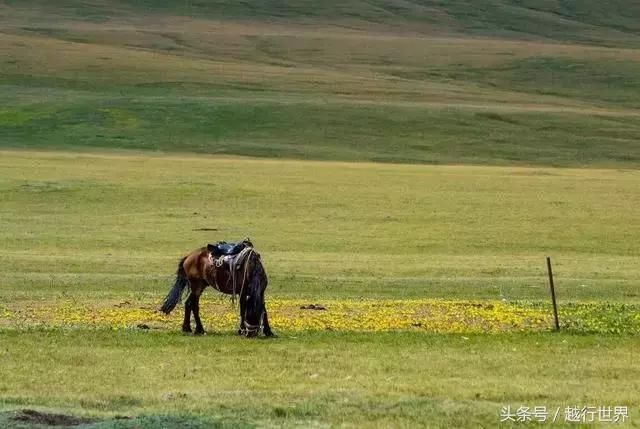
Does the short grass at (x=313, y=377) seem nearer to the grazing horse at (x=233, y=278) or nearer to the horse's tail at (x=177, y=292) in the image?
the grazing horse at (x=233, y=278)

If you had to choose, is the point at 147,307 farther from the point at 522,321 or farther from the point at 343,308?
the point at 522,321

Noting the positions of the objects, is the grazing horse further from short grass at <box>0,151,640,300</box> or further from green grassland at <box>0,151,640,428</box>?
short grass at <box>0,151,640,300</box>

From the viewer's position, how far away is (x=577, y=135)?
276ft

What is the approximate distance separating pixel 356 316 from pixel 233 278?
3.32 m

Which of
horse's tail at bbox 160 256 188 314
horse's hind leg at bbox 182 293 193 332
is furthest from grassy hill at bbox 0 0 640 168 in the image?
horse's hind leg at bbox 182 293 193 332

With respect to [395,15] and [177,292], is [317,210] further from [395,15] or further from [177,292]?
[395,15]

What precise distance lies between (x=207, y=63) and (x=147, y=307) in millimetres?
104758

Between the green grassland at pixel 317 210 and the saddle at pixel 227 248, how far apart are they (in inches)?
50.3

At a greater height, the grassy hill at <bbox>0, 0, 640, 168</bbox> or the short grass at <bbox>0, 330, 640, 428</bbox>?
the short grass at <bbox>0, 330, 640, 428</bbox>

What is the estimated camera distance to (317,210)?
46.1 m

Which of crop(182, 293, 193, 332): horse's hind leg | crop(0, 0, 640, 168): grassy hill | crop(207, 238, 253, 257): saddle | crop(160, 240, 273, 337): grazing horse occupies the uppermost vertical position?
crop(207, 238, 253, 257): saddle

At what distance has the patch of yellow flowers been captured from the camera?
1836cm

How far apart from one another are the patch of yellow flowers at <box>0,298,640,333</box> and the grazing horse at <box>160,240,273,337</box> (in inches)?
40.6

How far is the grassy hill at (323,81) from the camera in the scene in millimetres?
78500
